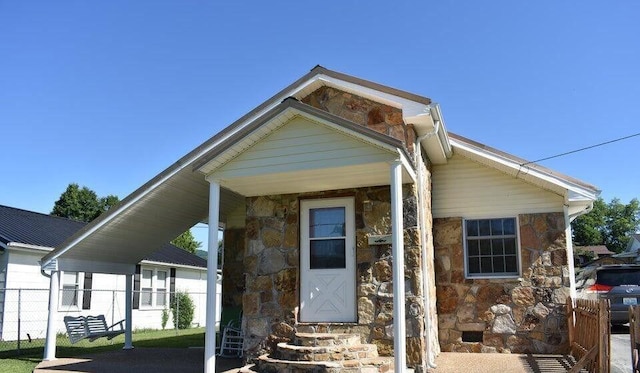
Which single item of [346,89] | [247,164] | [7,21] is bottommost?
[247,164]

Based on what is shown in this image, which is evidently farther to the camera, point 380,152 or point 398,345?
point 380,152

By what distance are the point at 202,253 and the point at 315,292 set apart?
2080 inches

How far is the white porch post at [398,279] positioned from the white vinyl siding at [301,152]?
36cm

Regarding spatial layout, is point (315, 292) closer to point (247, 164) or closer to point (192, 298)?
point (247, 164)

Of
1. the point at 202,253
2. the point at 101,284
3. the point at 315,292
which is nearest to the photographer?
the point at 315,292

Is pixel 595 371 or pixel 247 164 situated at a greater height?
pixel 247 164

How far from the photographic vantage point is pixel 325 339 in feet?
24.2

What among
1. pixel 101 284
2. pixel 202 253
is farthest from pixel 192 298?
pixel 202 253

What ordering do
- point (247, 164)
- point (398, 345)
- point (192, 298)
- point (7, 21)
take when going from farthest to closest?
point (192, 298), point (7, 21), point (247, 164), point (398, 345)

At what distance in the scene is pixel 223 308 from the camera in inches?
451

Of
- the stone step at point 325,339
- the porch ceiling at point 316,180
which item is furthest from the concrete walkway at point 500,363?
the porch ceiling at point 316,180

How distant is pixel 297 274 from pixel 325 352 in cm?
177

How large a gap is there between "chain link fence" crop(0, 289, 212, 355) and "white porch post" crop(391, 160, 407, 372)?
906 centimetres

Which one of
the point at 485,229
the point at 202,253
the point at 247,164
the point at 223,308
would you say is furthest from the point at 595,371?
the point at 202,253
